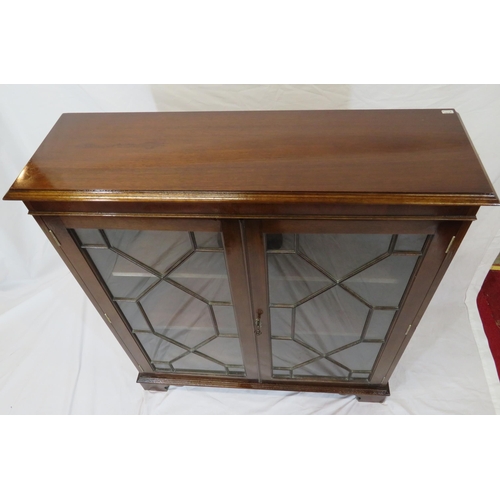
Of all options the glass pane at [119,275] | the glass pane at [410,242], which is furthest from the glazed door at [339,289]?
the glass pane at [119,275]

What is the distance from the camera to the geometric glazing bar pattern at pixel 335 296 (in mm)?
643

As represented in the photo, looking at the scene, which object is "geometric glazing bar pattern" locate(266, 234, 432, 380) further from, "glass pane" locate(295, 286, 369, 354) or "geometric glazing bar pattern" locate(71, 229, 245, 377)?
"geometric glazing bar pattern" locate(71, 229, 245, 377)

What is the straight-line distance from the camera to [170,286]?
30.9 inches

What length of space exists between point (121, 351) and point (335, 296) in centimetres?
78

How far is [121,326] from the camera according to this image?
0.89m

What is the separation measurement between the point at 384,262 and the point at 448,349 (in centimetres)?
65

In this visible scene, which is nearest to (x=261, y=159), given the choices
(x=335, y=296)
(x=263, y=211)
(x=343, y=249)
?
(x=263, y=211)

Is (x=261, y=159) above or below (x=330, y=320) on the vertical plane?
above

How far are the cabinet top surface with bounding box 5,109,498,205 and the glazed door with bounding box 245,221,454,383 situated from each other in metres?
0.07

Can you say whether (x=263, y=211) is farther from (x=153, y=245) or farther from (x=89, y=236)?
(x=89, y=236)

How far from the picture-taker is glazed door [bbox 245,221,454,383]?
2.02 ft

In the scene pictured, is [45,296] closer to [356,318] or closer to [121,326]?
[121,326]

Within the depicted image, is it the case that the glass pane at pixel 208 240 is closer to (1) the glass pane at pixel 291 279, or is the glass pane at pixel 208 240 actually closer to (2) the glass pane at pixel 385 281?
(1) the glass pane at pixel 291 279

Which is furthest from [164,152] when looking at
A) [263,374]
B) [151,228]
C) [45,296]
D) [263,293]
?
[45,296]
